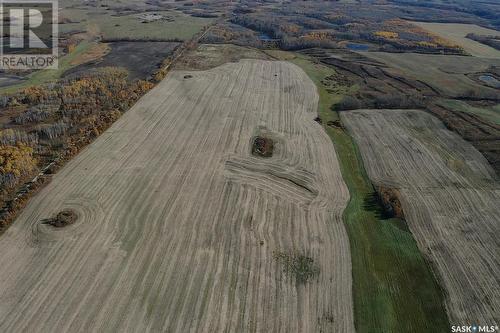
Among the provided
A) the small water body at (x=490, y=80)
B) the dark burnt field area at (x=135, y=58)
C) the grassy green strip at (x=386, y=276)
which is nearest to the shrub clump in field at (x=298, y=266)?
the grassy green strip at (x=386, y=276)

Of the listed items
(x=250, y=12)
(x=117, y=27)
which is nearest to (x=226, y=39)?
(x=117, y=27)

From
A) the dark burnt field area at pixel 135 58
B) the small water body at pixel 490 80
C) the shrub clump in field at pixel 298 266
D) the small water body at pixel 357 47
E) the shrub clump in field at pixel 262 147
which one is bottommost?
the shrub clump in field at pixel 298 266

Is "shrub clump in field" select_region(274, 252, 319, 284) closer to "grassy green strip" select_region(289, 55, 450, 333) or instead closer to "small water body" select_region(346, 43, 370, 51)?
"grassy green strip" select_region(289, 55, 450, 333)

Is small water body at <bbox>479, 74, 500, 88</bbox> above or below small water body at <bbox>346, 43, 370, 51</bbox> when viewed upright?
below

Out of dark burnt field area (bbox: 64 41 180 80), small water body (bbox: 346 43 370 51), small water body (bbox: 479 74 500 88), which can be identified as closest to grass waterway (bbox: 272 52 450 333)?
dark burnt field area (bbox: 64 41 180 80)

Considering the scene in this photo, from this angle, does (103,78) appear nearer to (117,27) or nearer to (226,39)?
(226,39)

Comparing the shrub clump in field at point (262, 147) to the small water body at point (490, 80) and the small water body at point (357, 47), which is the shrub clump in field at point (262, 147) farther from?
the small water body at point (357, 47)
